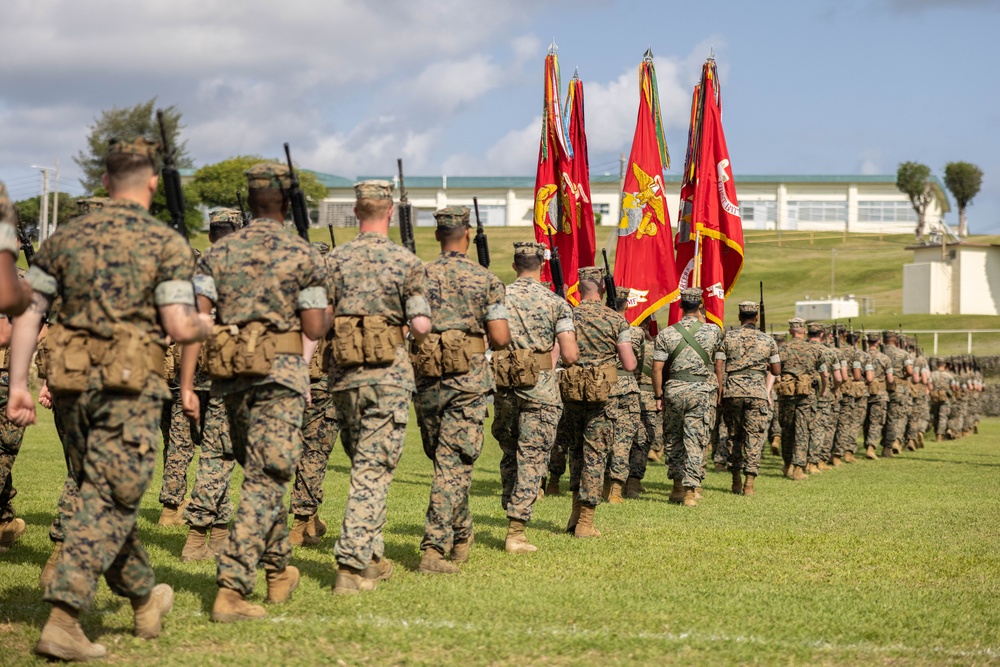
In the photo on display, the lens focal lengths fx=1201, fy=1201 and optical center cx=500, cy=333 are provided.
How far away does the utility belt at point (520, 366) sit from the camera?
353 inches

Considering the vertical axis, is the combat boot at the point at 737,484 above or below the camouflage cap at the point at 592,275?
below

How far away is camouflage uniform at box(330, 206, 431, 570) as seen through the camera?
23.0 feet

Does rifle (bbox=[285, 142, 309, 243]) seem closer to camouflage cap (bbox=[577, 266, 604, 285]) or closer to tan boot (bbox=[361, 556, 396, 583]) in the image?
tan boot (bbox=[361, 556, 396, 583])

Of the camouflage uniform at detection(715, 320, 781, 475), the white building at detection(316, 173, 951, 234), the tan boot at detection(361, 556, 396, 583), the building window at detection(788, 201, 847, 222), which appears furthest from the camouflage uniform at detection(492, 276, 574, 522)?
the building window at detection(788, 201, 847, 222)

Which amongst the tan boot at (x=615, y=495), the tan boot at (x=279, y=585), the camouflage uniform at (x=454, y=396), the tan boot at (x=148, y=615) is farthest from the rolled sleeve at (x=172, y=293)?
the tan boot at (x=615, y=495)

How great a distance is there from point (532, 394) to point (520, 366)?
0.93ft

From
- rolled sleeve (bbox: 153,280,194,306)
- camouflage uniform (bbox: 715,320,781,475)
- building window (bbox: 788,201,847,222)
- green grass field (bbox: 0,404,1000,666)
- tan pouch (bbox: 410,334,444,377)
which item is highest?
building window (bbox: 788,201,847,222)

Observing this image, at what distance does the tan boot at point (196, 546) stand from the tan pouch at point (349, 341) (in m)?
1.84

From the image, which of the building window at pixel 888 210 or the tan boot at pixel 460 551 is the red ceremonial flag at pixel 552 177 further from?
the building window at pixel 888 210

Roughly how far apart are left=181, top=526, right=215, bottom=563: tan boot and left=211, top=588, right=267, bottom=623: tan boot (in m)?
1.93

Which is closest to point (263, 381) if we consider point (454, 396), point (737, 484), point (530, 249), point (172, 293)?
point (172, 293)

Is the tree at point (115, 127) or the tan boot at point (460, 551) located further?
the tree at point (115, 127)

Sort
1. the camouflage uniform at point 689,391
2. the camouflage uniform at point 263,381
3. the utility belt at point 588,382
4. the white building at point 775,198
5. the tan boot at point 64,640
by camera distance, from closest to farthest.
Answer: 1. the tan boot at point 64,640
2. the camouflage uniform at point 263,381
3. the utility belt at point 588,382
4. the camouflage uniform at point 689,391
5. the white building at point 775,198

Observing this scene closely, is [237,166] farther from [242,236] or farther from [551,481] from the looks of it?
[242,236]
